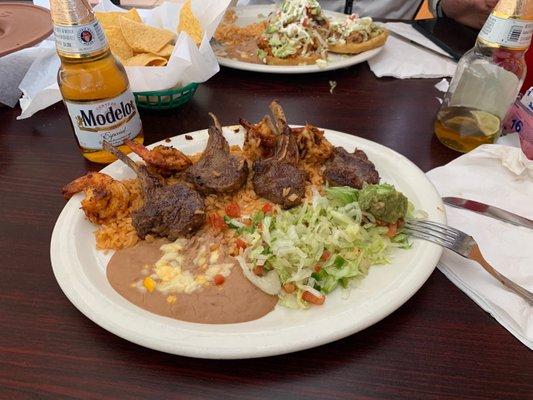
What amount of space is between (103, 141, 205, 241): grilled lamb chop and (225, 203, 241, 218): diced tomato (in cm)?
10

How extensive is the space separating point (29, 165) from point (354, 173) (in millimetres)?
1206

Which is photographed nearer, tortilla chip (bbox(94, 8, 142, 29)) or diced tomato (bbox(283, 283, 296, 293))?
diced tomato (bbox(283, 283, 296, 293))

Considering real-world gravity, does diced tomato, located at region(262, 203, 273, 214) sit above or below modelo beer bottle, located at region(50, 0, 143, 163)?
below

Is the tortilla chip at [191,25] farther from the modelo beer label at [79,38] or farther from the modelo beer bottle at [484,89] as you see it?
the modelo beer bottle at [484,89]

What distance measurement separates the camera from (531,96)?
165 centimetres

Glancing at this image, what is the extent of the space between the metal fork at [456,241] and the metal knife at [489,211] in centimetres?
20

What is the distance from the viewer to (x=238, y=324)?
1.02 metres

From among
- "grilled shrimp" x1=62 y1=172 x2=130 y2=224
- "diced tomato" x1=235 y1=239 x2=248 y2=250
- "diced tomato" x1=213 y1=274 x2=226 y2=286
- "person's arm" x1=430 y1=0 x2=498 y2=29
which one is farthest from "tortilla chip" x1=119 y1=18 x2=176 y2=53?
"person's arm" x1=430 y1=0 x2=498 y2=29

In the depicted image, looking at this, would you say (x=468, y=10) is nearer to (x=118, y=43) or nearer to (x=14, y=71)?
(x=118, y=43)

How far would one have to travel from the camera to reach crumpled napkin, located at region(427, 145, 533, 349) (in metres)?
1.08

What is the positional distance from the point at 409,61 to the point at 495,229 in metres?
1.25

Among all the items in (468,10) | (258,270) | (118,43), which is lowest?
(258,270)

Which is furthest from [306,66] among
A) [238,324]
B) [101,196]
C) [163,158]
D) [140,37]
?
[238,324]

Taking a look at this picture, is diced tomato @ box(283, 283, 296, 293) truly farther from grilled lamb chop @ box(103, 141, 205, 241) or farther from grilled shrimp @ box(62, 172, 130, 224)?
grilled shrimp @ box(62, 172, 130, 224)
